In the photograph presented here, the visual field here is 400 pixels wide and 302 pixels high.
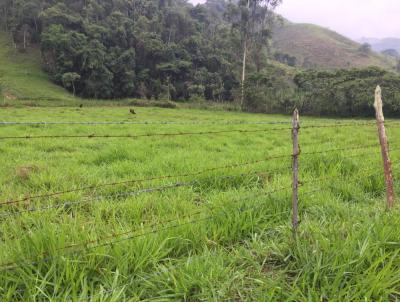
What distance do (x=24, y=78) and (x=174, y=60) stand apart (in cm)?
2544

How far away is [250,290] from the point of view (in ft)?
9.34

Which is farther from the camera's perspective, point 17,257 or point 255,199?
point 255,199

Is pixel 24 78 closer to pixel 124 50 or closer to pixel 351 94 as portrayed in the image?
pixel 124 50

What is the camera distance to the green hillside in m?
45.3

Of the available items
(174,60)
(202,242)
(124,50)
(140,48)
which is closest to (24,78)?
(124,50)

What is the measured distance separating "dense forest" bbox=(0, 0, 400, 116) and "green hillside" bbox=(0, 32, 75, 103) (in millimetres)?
2122

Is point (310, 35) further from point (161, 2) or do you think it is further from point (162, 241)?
point (162, 241)

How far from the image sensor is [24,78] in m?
53.2

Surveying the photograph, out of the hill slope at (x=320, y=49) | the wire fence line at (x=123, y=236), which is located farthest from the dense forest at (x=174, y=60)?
the hill slope at (x=320, y=49)

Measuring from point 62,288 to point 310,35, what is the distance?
167m

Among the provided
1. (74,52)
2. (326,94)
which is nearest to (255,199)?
(326,94)

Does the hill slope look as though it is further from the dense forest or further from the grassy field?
the grassy field

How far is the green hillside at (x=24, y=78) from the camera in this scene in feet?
149

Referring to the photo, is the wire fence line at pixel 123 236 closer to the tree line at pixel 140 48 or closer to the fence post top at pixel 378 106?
the fence post top at pixel 378 106
